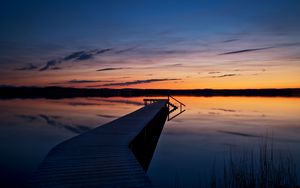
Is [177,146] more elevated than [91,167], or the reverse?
[91,167]

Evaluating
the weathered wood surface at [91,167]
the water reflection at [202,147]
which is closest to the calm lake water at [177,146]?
the water reflection at [202,147]

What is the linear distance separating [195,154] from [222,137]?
341 centimetres

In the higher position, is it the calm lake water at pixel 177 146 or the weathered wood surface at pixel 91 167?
the weathered wood surface at pixel 91 167

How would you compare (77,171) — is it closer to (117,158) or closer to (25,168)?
(117,158)

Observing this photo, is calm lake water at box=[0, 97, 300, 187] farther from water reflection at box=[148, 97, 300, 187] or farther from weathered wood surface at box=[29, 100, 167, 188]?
weathered wood surface at box=[29, 100, 167, 188]

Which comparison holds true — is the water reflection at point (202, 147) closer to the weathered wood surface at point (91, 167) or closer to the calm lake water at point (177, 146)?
the calm lake water at point (177, 146)

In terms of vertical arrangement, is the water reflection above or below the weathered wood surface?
below

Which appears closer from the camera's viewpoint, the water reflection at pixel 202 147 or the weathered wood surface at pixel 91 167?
the weathered wood surface at pixel 91 167

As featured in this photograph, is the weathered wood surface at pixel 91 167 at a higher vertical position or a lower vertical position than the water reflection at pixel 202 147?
higher

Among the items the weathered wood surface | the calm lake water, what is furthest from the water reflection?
the weathered wood surface

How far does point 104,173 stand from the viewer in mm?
4477

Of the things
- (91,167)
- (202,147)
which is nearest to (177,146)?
(202,147)

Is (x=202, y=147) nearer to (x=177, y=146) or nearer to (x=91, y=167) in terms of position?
(x=177, y=146)

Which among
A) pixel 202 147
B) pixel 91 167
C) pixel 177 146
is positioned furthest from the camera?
pixel 177 146
